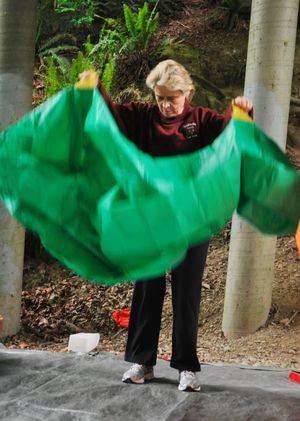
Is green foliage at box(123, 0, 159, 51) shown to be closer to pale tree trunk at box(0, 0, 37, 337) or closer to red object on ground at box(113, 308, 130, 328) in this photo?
pale tree trunk at box(0, 0, 37, 337)

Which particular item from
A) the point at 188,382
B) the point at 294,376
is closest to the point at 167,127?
the point at 188,382

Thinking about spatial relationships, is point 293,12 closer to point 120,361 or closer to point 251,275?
point 251,275

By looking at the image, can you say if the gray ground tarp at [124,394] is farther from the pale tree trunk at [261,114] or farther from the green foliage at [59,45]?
the green foliage at [59,45]

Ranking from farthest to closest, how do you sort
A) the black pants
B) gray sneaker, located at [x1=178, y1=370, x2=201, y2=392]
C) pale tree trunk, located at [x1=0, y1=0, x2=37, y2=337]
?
pale tree trunk, located at [x1=0, y1=0, x2=37, y2=337], gray sneaker, located at [x1=178, y1=370, x2=201, y2=392], the black pants

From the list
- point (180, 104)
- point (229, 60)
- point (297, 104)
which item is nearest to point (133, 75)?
point (229, 60)

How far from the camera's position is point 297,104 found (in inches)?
236

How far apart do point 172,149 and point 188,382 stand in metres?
1.02

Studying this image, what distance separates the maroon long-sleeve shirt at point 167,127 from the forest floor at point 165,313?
1.61 meters

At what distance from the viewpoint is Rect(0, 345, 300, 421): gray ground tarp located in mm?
2264

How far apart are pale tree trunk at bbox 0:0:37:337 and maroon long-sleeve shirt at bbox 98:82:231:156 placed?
64.3 inches

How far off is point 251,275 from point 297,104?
111 inches

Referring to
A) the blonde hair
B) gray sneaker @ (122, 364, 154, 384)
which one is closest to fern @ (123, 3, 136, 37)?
the blonde hair

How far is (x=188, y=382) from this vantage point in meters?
2.52

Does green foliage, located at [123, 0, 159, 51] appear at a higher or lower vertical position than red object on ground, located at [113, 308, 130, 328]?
higher
